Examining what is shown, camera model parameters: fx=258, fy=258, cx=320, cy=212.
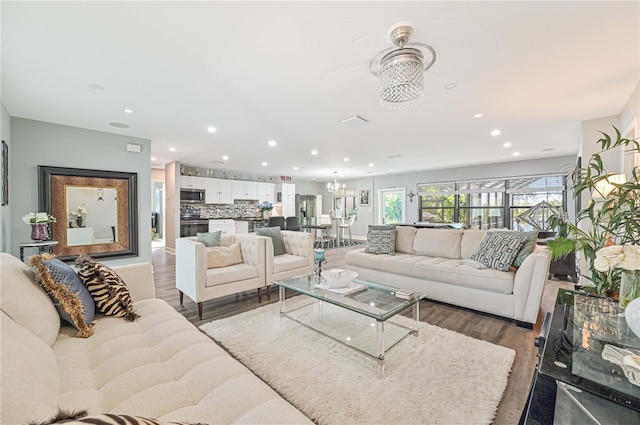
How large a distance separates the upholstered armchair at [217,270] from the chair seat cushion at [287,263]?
218mm

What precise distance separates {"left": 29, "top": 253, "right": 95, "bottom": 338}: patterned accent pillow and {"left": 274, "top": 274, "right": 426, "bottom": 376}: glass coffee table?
147 cm

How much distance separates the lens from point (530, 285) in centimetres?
257

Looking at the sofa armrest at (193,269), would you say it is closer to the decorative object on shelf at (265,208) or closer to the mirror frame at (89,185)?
the mirror frame at (89,185)

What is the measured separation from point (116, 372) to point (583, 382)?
1762 mm

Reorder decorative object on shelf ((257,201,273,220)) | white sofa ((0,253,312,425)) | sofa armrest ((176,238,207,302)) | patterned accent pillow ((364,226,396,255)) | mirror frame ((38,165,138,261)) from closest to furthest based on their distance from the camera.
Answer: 1. white sofa ((0,253,312,425))
2. sofa armrest ((176,238,207,302))
3. mirror frame ((38,165,138,261))
4. patterned accent pillow ((364,226,396,255))
5. decorative object on shelf ((257,201,273,220))

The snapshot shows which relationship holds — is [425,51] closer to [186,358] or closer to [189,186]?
[186,358]

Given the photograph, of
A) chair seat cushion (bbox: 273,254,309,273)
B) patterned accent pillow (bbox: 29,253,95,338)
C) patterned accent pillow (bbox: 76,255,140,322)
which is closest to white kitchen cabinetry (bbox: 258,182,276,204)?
chair seat cushion (bbox: 273,254,309,273)

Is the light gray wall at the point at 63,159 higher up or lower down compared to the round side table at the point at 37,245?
higher up

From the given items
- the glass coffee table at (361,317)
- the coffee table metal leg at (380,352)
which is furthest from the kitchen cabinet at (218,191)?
the coffee table metal leg at (380,352)

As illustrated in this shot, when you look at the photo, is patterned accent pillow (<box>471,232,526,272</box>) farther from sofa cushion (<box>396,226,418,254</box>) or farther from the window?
the window

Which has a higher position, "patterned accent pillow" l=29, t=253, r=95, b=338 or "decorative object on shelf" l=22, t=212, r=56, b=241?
"decorative object on shelf" l=22, t=212, r=56, b=241

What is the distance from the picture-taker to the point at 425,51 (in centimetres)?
202

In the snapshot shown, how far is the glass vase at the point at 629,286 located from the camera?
1117 mm

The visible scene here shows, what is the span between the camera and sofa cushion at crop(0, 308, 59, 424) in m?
0.62
